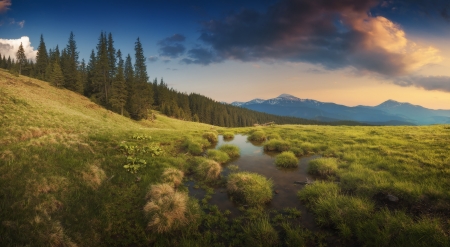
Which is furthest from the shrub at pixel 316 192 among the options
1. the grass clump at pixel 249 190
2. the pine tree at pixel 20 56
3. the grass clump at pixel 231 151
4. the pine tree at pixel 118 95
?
the pine tree at pixel 20 56

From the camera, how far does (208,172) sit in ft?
44.5

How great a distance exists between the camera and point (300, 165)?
1630cm

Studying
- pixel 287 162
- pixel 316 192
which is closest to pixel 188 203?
pixel 316 192

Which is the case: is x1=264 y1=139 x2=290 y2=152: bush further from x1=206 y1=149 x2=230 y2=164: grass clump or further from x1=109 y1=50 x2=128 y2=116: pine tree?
x1=109 y1=50 x2=128 y2=116: pine tree

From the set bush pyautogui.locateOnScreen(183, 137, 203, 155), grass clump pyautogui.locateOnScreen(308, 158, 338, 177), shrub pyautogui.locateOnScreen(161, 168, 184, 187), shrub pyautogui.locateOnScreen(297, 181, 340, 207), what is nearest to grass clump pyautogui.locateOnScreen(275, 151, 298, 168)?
grass clump pyautogui.locateOnScreen(308, 158, 338, 177)

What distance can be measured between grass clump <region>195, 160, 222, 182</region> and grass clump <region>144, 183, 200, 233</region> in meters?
3.86

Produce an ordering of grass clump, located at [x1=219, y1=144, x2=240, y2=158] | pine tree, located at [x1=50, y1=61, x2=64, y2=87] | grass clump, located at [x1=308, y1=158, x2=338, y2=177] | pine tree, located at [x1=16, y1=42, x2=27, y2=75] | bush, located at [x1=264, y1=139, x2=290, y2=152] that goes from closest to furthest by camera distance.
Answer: grass clump, located at [x1=308, y1=158, x2=338, y2=177]
grass clump, located at [x1=219, y1=144, x2=240, y2=158]
bush, located at [x1=264, y1=139, x2=290, y2=152]
pine tree, located at [x1=50, y1=61, x2=64, y2=87]
pine tree, located at [x1=16, y1=42, x2=27, y2=75]

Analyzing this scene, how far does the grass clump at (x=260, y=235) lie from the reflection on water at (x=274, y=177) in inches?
71.4

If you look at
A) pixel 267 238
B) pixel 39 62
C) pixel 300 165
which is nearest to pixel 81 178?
pixel 267 238

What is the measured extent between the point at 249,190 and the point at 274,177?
3.76 m

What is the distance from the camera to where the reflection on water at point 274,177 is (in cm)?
1011

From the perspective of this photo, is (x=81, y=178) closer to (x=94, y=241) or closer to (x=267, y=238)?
(x=94, y=241)

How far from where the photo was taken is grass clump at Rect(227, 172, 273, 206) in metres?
10.5

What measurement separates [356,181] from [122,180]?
46.5 feet
